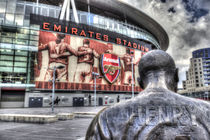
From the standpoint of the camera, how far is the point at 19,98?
35906 millimetres

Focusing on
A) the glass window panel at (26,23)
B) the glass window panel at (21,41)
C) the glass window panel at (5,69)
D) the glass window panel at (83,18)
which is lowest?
the glass window panel at (5,69)

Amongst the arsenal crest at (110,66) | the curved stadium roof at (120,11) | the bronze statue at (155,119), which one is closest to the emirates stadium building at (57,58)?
the arsenal crest at (110,66)

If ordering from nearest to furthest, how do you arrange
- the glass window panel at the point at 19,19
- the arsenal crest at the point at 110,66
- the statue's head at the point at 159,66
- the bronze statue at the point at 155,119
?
the bronze statue at the point at 155,119 < the statue's head at the point at 159,66 < the glass window panel at the point at 19,19 < the arsenal crest at the point at 110,66

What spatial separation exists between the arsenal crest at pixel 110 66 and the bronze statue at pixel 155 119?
41094mm

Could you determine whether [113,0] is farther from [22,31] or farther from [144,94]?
[144,94]

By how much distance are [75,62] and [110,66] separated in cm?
959

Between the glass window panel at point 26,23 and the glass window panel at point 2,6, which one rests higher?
the glass window panel at point 2,6

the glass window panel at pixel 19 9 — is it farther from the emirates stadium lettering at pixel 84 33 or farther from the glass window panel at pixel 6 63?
the glass window panel at pixel 6 63

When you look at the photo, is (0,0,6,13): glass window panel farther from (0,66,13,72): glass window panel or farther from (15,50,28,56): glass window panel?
(0,66,13,72): glass window panel

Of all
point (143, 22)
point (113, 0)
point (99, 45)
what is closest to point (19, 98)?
point (99, 45)

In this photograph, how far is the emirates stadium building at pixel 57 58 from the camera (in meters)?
35.3

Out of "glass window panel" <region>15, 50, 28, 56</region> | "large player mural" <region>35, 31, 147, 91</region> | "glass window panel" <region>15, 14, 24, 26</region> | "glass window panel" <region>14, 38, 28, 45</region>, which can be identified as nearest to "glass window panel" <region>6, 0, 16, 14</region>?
"glass window panel" <region>15, 14, 24, 26</region>

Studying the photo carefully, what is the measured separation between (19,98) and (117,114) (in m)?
39.5

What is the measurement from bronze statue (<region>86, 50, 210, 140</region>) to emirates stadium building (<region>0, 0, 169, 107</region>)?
28170 millimetres
